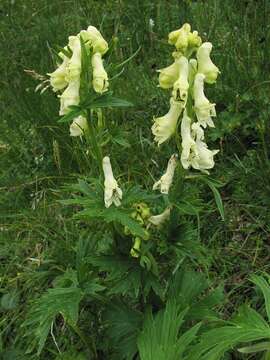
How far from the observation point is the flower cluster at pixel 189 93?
145 cm

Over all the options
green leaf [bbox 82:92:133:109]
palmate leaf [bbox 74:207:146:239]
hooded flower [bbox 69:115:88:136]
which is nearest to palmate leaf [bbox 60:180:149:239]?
palmate leaf [bbox 74:207:146:239]

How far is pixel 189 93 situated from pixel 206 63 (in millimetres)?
88

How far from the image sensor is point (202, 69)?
4.95ft

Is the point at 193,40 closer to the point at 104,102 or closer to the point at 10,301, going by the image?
the point at 104,102

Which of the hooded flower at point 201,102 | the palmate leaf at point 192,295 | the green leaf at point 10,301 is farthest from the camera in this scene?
the green leaf at point 10,301

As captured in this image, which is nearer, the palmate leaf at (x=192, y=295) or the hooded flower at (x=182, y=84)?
the hooded flower at (x=182, y=84)

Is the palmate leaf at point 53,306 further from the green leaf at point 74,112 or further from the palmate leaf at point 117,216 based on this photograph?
the green leaf at point 74,112

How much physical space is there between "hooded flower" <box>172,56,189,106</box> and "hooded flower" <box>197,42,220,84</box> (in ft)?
0.17

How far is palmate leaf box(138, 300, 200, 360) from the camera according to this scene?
1.44m

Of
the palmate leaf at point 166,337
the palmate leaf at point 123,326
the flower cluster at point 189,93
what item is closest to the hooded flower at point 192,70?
the flower cluster at point 189,93

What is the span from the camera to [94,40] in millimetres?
1502

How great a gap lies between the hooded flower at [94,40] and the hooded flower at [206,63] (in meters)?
0.24

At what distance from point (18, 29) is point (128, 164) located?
4.62 feet

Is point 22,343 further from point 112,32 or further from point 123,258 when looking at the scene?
point 112,32
